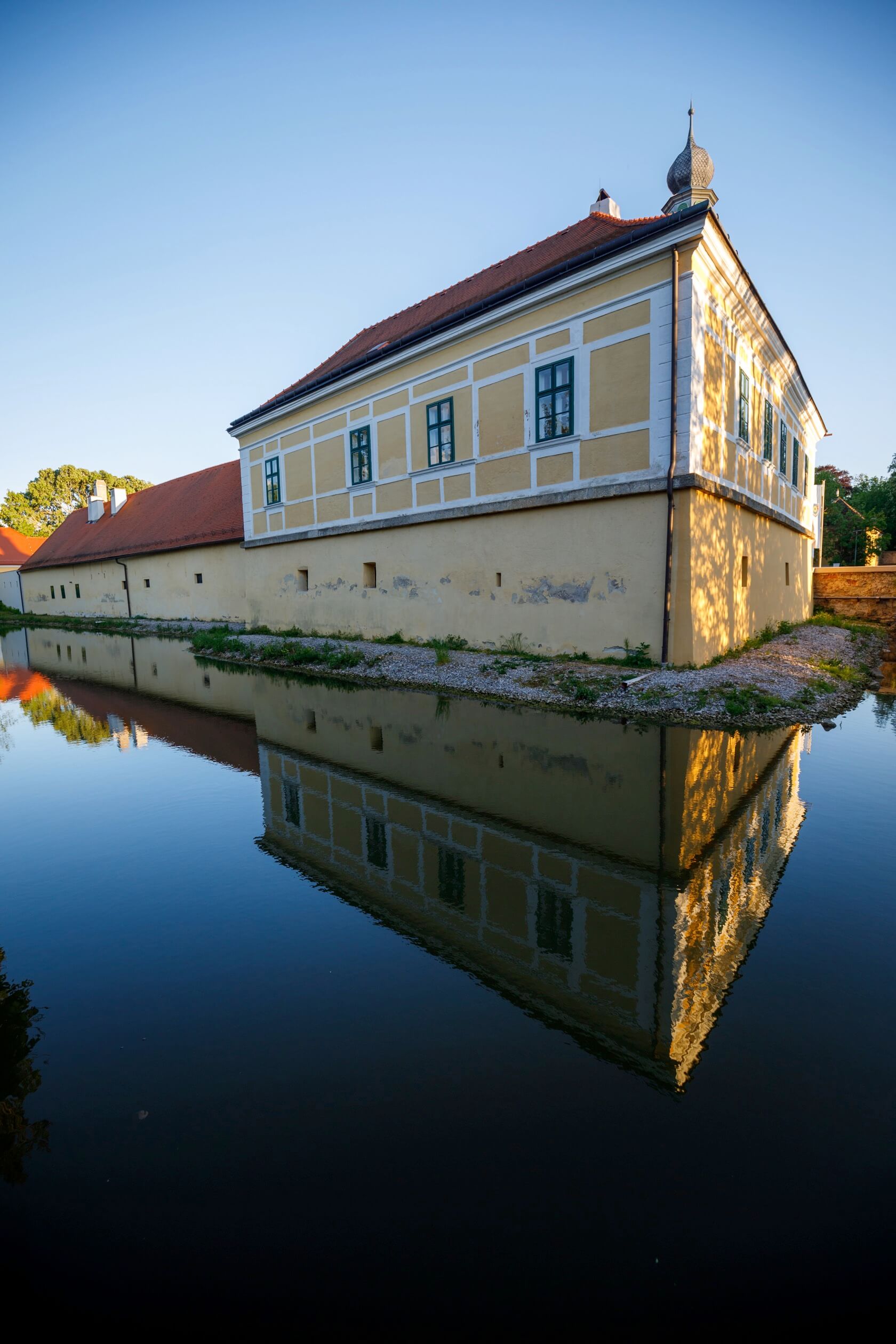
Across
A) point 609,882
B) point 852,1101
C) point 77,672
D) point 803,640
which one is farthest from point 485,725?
point 77,672

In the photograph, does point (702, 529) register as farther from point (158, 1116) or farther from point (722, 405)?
point (158, 1116)

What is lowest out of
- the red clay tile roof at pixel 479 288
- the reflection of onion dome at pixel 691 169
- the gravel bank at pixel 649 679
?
the gravel bank at pixel 649 679

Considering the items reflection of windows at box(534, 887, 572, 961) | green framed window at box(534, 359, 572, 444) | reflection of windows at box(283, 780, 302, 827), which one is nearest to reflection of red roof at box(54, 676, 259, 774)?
reflection of windows at box(283, 780, 302, 827)

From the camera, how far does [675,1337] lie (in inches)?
69.0

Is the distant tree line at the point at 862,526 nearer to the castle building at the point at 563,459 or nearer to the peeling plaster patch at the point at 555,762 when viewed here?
the castle building at the point at 563,459

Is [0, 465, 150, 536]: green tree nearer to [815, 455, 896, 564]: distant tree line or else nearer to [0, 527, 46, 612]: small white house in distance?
[0, 527, 46, 612]: small white house in distance

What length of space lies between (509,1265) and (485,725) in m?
6.90

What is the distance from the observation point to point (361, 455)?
16.6 meters

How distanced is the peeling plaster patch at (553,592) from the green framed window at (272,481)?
10210 millimetres

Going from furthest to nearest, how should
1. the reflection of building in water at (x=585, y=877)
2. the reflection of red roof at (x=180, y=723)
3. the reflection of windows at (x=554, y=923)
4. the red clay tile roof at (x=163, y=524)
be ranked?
the red clay tile roof at (x=163, y=524) < the reflection of red roof at (x=180, y=723) < the reflection of windows at (x=554, y=923) < the reflection of building in water at (x=585, y=877)

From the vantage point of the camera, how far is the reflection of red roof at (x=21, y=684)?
499 inches

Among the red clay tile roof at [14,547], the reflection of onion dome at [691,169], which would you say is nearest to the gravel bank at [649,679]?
the reflection of onion dome at [691,169]

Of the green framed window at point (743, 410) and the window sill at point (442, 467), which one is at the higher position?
the green framed window at point (743, 410)

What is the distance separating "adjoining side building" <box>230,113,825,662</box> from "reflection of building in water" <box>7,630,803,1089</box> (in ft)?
11.5
